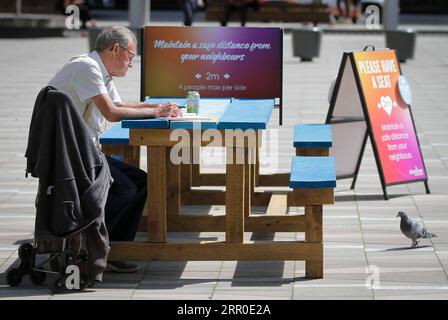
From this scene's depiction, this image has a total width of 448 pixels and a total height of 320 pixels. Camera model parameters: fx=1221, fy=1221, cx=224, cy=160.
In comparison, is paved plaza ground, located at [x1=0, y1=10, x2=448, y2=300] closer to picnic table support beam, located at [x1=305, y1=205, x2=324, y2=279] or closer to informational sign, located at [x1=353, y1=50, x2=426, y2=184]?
picnic table support beam, located at [x1=305, y1=205, x2=324, y2=279]

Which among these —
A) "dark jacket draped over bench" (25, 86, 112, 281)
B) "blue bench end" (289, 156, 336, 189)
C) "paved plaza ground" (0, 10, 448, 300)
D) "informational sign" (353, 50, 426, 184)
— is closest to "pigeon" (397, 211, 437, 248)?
"paved plaza ground" (0, 10, 448, 300)

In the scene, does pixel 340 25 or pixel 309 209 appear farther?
pixel 340 25

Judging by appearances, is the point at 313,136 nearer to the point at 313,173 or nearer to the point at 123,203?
the point at 313,173

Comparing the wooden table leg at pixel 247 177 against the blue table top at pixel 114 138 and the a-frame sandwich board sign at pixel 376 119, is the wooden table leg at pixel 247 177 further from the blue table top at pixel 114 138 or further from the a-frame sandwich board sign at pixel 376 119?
the a-frame sandwich board sign at pixel 376 119

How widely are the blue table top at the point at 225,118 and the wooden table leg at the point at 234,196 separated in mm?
187

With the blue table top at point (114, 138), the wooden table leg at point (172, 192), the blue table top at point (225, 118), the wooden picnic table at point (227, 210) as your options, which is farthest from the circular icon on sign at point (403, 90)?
the wooden picnic table at point (227, 210)

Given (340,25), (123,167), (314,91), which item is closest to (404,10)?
(340,25)

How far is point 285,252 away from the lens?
7301mm

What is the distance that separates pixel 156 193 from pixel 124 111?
0.53 meters

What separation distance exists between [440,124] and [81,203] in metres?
8.27

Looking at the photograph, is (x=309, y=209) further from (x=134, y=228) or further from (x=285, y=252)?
(x=134, y=228)

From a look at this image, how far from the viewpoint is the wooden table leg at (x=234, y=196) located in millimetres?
7324

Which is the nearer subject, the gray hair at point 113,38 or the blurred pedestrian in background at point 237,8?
the gray hair at point 113,38

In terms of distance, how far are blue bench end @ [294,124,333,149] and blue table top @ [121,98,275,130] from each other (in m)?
0.33
